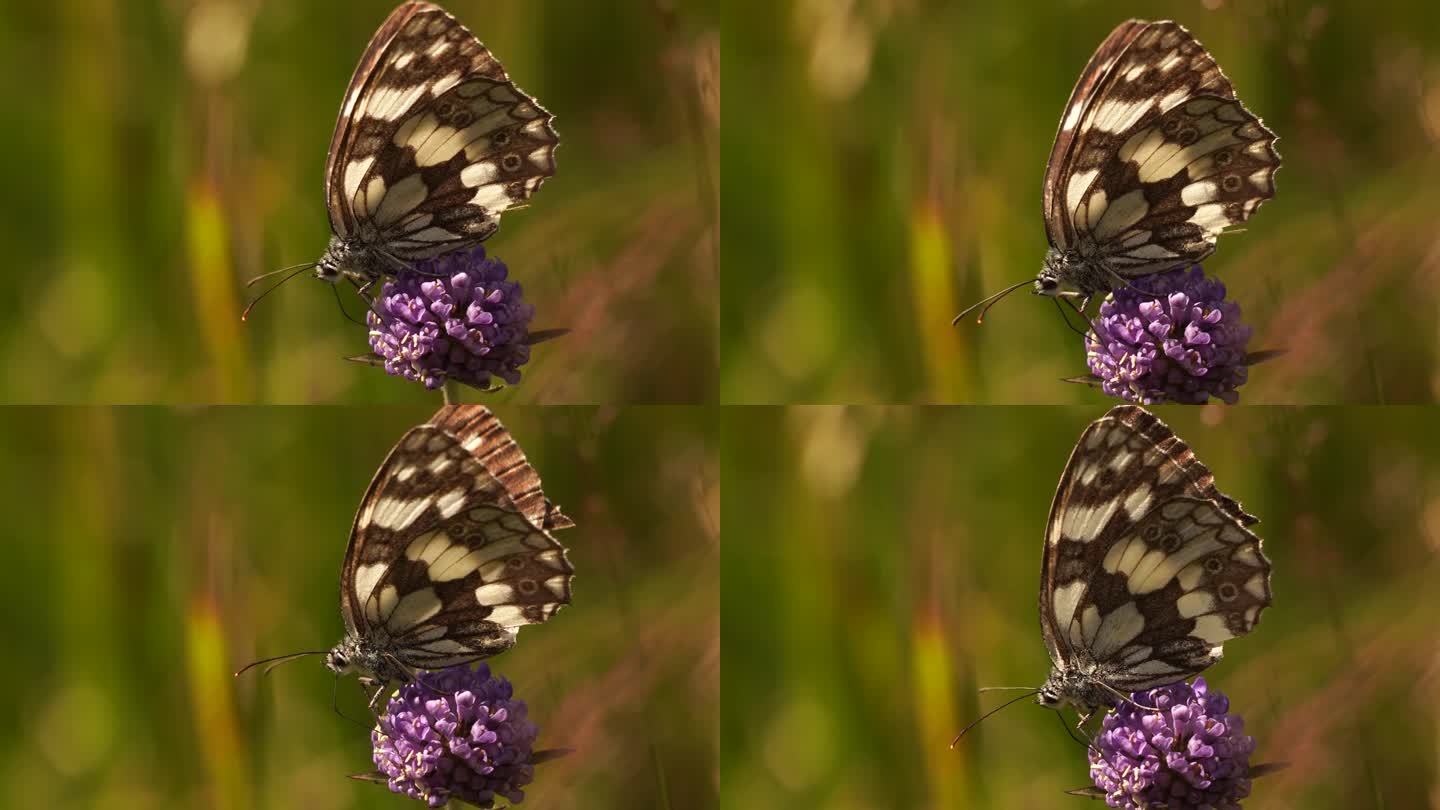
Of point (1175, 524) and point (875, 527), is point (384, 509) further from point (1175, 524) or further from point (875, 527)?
point (1175, 524)

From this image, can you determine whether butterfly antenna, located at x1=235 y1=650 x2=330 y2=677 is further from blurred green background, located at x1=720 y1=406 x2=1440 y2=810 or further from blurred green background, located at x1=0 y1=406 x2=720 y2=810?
blurred green background, located at x1=720 y1=406 x2=1440 y2=810

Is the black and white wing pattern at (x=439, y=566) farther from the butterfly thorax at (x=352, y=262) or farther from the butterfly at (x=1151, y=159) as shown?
the butterfly at (x=1151, y=159)

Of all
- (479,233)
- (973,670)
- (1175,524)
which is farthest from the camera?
(973,670)

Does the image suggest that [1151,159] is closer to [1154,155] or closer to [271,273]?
[1154,155]

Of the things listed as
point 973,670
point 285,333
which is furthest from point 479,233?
point 973,670

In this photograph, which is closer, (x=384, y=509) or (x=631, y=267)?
(x=384, y=509)

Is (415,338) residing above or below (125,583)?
above
